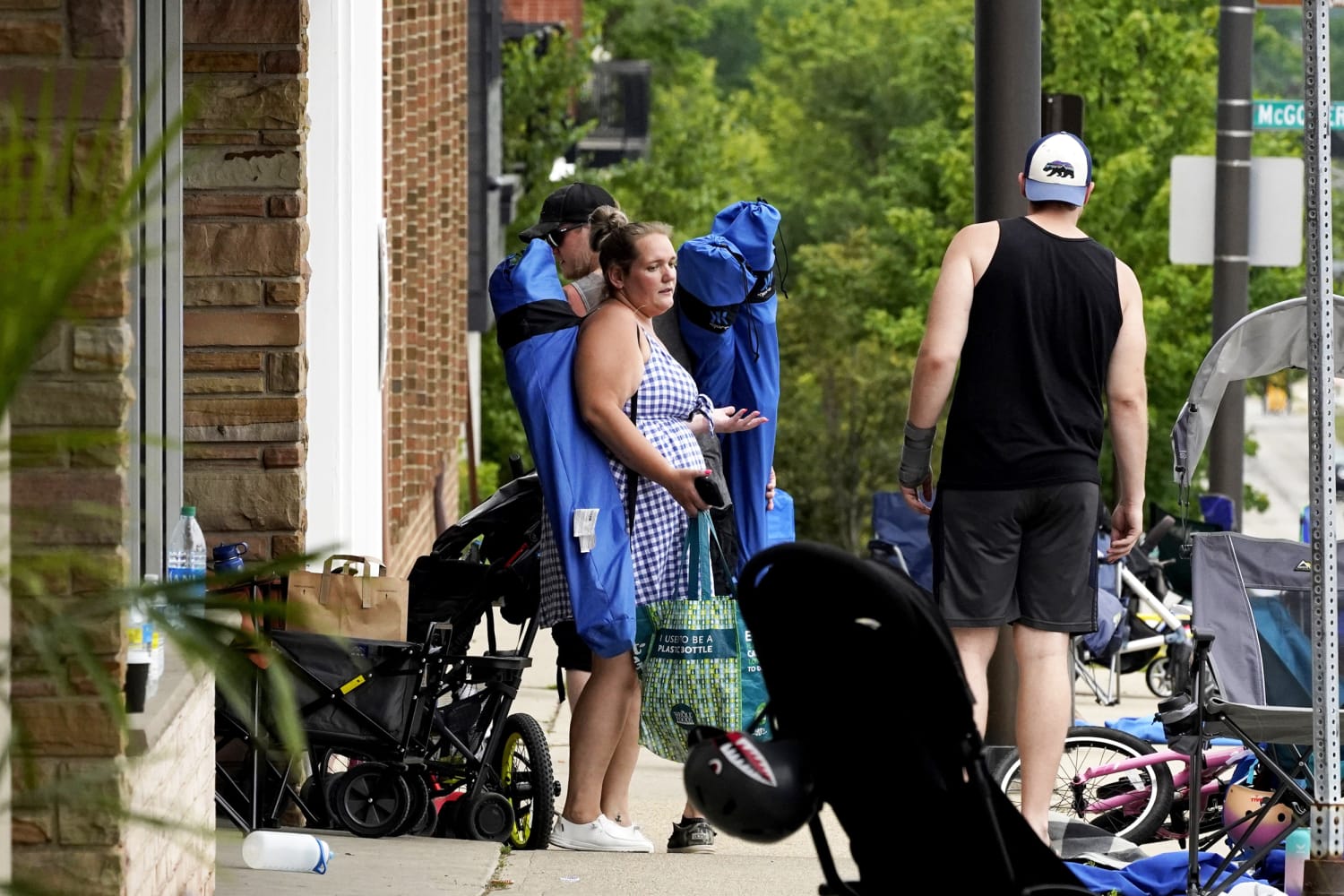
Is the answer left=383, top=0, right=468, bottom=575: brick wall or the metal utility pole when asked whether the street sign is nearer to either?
the metal utility pole

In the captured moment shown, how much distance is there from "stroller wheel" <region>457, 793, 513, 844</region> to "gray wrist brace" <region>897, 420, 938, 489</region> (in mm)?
1579

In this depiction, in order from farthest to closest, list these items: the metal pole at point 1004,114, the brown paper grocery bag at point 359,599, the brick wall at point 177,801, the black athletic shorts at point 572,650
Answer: the metal pole at point 1004,114 < the black athletic shorts at point 572,650 < the brown paper grocery bag at point 359,599 < the brick wall at point 177,801

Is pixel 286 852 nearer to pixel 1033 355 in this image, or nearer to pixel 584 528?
pixel 584 528

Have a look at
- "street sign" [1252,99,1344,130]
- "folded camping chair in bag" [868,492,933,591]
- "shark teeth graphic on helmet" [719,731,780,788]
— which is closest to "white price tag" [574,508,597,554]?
"shark teeth graphic on helmet" [719,731,780,788]

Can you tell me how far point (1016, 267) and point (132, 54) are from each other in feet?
8.63

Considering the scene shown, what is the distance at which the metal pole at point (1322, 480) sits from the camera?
501cm

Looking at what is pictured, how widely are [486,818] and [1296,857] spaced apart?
2375mm

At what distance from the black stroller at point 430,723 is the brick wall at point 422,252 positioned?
13.2ft

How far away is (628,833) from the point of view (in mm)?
6289

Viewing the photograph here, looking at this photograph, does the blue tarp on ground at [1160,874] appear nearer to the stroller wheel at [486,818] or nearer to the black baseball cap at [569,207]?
the stroller wheel at [486,818]

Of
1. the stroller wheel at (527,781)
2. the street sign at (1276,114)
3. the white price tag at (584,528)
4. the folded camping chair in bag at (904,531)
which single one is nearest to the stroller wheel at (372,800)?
the stroller wheel at (527,781)

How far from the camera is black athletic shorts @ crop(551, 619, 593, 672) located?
20.4ft

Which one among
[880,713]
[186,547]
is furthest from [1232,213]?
[880,713]

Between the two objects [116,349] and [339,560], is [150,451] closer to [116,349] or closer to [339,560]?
[339,560]
